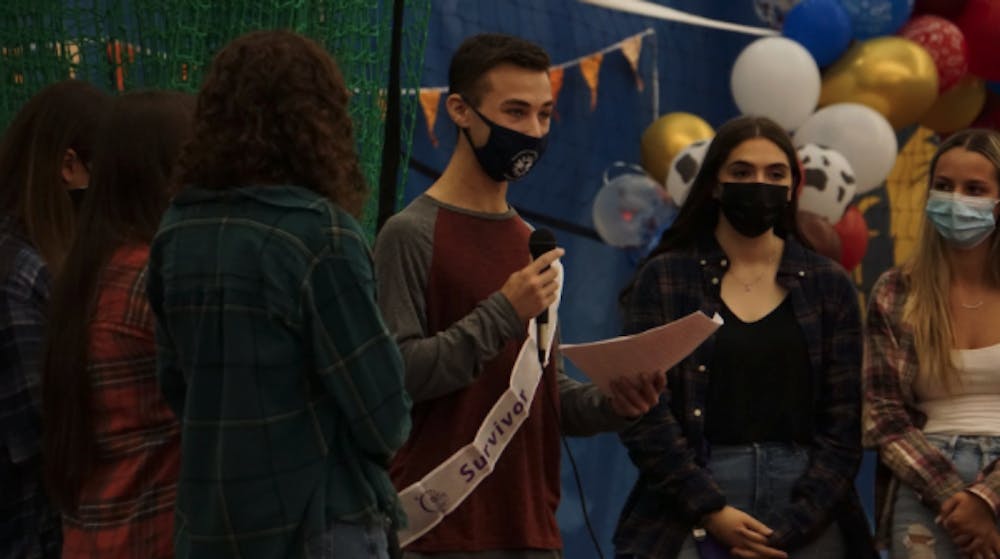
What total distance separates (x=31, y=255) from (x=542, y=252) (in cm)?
102

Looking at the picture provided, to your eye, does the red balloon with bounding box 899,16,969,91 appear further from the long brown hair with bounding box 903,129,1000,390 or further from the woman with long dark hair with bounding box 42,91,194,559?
the woman with long dark hair with bounding box 42,91,194,559

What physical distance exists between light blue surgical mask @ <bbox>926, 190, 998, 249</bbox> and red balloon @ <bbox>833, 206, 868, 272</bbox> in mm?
2353

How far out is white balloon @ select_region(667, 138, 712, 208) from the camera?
575 cm

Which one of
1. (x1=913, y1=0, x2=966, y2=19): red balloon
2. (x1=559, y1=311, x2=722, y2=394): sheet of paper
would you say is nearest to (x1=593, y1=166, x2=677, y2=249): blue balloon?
(x1=913, y1=0, x2=966, y2=19): red balloon

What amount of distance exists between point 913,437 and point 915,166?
3800mm

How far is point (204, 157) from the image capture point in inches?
91.4

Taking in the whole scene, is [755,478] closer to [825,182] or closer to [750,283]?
[750,283]

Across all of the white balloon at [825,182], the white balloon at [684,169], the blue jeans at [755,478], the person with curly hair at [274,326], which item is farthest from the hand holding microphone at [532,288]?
the white balloon at [825,182]

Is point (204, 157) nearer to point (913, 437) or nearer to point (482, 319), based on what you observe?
point (482, 319)

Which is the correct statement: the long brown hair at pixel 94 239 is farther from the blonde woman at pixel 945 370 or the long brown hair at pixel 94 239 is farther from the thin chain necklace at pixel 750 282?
the blonde woman at pixel 945 370

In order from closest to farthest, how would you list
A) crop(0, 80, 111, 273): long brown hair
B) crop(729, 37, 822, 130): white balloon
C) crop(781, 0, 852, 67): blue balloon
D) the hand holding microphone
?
the hand holding microphone → crop(0, 80, 111, 273): long brown hair → crop(729, 37, 822, 130): white balloon → crop(781, 0, 852, 67): blue balloon

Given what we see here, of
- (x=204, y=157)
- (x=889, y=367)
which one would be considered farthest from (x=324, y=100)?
(x=889, y=367)

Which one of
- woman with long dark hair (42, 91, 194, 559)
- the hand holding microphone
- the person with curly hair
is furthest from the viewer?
the hand holding microphone

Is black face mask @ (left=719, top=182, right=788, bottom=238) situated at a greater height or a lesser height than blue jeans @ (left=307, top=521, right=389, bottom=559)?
greater
